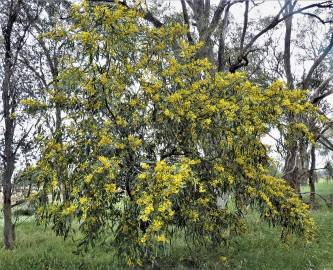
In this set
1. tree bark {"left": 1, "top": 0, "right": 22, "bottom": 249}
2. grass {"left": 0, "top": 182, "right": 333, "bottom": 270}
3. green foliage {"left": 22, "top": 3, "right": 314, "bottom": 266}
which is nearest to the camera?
green foliage {"left": 22, "top": 3, "right": 314, "bottom": 266}

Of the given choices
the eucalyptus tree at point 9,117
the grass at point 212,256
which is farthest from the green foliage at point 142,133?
the eucalyptus tree at point 9,117

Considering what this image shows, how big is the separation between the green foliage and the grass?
150cm

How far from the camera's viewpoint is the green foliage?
6.15 m

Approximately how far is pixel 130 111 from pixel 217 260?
401 cm

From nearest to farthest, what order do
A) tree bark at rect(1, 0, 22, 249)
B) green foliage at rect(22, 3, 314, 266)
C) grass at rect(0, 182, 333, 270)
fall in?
green foliage at rect(22, 3, 314, 266), grass at rect(0, 182, 333, 270), tree bark at rect(1, 0, 22, 249)

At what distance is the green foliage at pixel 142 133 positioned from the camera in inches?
242

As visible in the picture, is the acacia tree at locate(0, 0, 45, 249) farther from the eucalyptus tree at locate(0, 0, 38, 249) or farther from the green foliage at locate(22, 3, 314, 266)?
the green foliage at locate(22, 3, 314, 266)

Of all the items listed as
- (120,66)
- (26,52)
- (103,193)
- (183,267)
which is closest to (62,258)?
(183,267)

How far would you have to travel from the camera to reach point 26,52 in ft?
47.3

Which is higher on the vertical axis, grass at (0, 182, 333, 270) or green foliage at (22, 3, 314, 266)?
green foliage at (22, 3, 314, 266)

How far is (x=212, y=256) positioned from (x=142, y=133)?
373 centimetres

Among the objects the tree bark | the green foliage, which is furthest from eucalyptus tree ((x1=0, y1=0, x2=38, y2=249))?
the green foliage

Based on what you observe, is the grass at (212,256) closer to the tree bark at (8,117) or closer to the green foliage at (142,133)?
the tree bark at (8,117)

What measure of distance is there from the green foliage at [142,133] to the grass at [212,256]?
1498 millimetres
